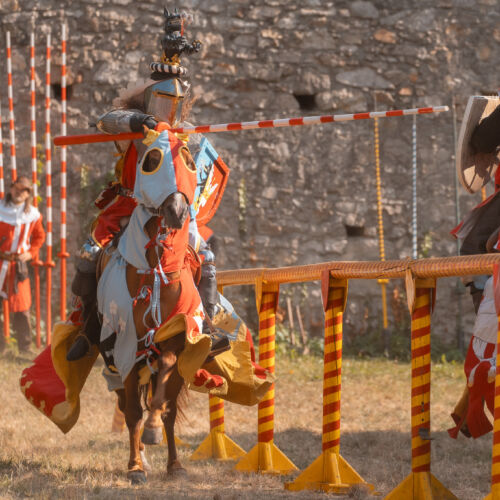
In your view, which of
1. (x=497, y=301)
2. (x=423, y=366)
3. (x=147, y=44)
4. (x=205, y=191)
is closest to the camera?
(x=497, y=301)

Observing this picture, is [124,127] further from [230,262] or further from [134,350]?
[230,262]

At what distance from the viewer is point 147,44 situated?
10.5m

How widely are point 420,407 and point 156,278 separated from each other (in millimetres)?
1449

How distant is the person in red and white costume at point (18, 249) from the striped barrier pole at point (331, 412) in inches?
209

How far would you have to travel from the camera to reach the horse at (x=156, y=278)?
189 inches

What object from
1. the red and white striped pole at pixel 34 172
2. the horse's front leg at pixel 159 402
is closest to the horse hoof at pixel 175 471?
the horse's front leg at pixel 159 402

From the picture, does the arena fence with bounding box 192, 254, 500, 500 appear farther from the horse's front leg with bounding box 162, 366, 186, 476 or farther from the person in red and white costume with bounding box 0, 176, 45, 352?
the person in red and white costume with bounding box 0, 176, 45, 352

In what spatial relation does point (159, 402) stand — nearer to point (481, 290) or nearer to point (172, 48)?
point (481, 290)

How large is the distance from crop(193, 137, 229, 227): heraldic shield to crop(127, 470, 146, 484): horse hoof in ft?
4.87

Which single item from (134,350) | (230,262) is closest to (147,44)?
(230,262)

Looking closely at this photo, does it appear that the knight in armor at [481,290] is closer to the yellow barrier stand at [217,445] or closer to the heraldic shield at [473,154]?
the heraldic shield at [473,154]

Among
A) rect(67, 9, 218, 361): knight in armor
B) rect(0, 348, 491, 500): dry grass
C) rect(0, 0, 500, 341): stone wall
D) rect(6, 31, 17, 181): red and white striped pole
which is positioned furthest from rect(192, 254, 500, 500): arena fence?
rect(0, 0, 500, 341): stone wall

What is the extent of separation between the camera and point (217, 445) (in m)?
6.34

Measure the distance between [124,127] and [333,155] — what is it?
592 cm
